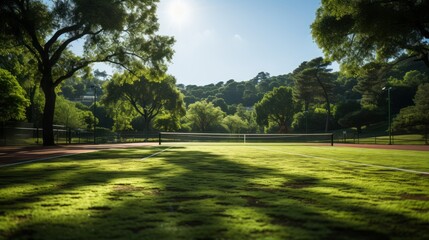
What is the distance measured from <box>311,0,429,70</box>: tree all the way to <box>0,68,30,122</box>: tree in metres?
35.6

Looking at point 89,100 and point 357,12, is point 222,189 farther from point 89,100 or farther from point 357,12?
point 89,100

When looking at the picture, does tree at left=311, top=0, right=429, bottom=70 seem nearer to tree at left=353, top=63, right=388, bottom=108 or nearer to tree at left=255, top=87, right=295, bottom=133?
tree at left=255, top=87, right=295, bottom=133

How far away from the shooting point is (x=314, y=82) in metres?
91.2

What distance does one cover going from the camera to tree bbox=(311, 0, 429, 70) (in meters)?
16.5

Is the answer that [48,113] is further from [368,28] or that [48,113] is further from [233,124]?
[233,124]

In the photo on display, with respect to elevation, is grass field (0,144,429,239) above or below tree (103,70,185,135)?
below

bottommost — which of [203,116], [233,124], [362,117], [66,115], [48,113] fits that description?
[48,113]

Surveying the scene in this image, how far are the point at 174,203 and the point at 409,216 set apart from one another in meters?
2.59

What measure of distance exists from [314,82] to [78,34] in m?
72.6

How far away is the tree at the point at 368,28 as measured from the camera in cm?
1645

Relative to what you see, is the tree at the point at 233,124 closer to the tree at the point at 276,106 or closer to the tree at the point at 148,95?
the tree at the point at 276,106

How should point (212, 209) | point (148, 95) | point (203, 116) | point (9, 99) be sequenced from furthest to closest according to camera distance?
point (203, 116) < point (148, 95) < point (9, 99) < point (212, 209)

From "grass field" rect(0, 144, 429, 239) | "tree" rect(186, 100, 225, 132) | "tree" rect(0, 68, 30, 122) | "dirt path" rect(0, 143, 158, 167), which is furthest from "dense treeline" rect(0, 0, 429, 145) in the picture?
"tree" rect(186, 100, 225, 132)

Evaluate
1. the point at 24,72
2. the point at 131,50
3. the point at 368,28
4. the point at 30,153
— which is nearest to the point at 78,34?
the point at 131,50
